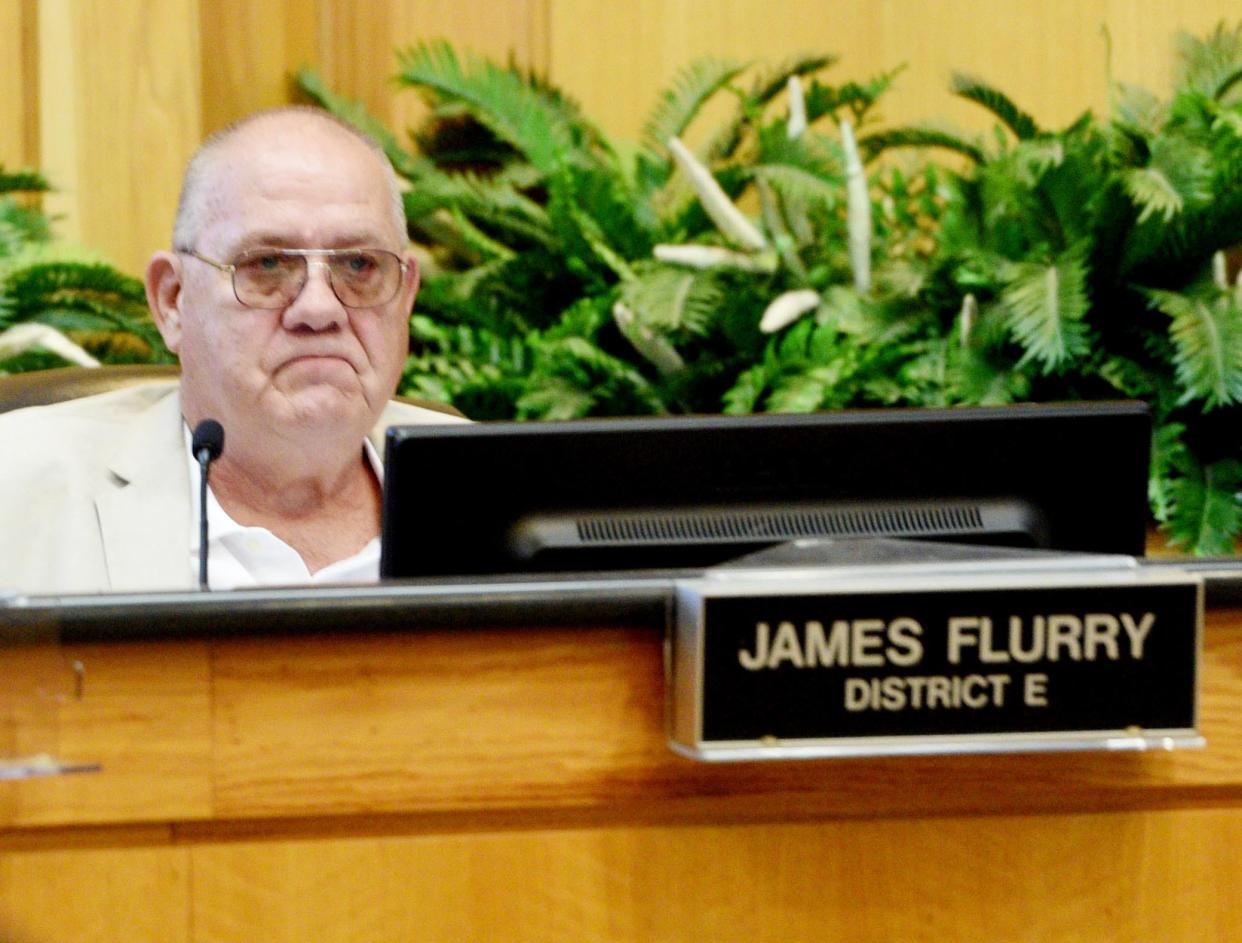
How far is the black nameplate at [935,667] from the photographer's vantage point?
1.00 m

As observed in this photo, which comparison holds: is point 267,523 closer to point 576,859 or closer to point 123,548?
point 123,548

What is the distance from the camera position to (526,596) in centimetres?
101

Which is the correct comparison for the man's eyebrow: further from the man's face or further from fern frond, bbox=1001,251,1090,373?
fern frond, bbox=1001,251,1090,373

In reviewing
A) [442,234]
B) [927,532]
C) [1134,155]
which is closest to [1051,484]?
[927,532]

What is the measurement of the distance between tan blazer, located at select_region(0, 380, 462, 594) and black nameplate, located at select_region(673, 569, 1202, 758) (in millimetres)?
1073

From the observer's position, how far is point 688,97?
4180 mm

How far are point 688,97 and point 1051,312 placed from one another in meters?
1.37

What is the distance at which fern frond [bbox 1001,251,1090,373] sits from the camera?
10.6ft

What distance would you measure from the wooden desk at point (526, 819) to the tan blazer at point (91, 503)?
3.06 ft

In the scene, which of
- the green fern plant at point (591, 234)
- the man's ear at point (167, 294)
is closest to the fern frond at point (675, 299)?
the green fern plant at point (591, 234)

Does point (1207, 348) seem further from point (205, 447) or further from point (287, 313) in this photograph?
point (205, 447)

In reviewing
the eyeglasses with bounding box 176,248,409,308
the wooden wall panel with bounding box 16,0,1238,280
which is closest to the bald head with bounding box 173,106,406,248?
the eyeglasses with bounding box 176,248,409,308

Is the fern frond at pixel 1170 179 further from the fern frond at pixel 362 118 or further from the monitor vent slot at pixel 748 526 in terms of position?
the monitor vent slot at pixel 748 526

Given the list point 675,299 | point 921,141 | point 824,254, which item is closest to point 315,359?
point 675,299
